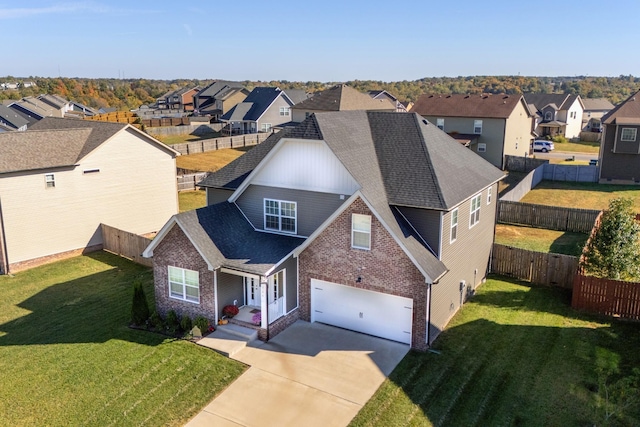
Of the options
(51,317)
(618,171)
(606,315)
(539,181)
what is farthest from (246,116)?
(606,315)

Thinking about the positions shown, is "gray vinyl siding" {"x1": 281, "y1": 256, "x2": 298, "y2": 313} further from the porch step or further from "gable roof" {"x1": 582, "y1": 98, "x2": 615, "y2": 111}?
"gable roof" {"x1": 582, "y1": 98, "x2": 615, "y2": 111}

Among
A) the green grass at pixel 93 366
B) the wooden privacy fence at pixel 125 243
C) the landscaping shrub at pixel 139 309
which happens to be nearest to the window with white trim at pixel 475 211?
the green grass at pixel 93 366

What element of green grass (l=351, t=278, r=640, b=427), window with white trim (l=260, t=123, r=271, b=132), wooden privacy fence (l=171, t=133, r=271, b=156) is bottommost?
green grass (l=351, t=278, r=640, b=427)

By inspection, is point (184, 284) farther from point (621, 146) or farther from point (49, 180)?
point (621, 146)

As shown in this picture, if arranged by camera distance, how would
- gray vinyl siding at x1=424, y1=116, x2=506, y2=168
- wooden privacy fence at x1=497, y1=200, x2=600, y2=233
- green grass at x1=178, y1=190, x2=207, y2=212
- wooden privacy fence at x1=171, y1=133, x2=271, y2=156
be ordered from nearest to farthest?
wooden privacy fence at x1=497, y1=200, x2=600, y2=233 < green grass at x1=178, y1=190, x2=207, y2=212 < gray vinyl siding at x1=424, y1=116, x2=506, y2=168 < wooden privacy fence at x1=171, y1=133, x2=271, y2=156

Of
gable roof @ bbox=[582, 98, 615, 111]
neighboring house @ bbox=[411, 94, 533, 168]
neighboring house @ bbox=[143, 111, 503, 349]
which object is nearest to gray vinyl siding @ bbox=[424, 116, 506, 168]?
neighboring house @ bbox=[411, 94, 533, 168]

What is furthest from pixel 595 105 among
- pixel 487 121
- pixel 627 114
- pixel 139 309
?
pixel 139 309
